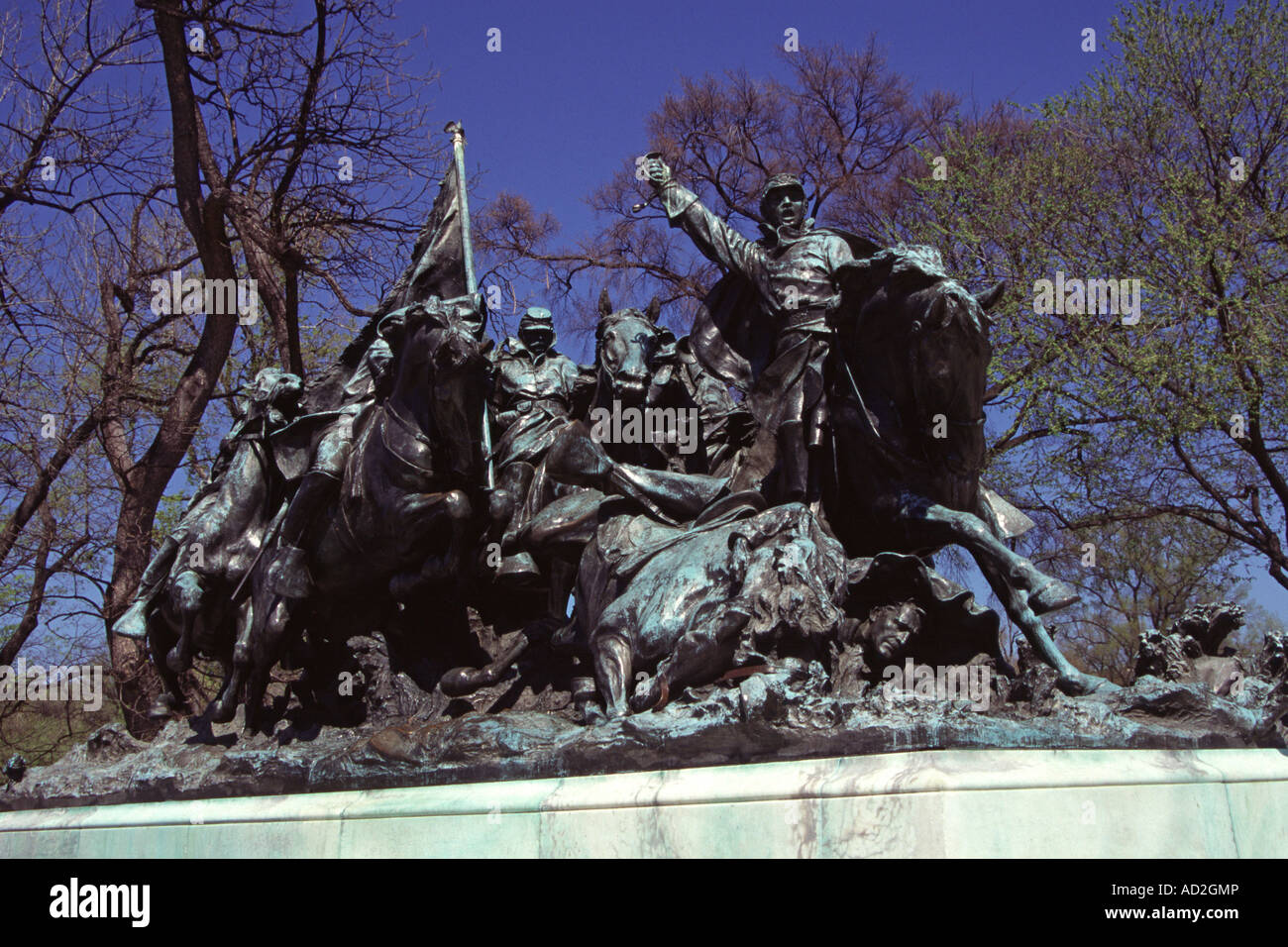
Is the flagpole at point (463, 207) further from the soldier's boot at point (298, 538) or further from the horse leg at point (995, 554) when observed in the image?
the horse leg at point (995, 554)

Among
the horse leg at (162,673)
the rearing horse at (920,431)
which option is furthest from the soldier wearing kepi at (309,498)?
the rearing horse at (920,431)

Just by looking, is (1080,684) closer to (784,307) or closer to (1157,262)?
(784,307)

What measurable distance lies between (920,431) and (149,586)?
5214 millimetres

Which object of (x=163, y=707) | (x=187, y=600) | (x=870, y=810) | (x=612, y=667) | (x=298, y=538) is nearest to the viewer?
(x=870, y=810)

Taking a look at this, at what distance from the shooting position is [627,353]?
7.65 m

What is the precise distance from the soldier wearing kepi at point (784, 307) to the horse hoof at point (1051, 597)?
1.47 m

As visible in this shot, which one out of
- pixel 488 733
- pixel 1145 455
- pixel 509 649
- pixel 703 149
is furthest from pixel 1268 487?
pixel 488 733

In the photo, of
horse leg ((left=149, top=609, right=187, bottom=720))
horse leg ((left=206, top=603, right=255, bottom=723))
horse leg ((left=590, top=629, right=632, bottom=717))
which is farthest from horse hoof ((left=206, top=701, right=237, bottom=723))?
horse leg ((left=590, top=629, right=632, bottom=717))

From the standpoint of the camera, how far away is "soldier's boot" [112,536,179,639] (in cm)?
869

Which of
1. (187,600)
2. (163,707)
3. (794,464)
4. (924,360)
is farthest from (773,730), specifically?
(163,707)

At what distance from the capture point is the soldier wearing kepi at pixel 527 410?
25.5ft

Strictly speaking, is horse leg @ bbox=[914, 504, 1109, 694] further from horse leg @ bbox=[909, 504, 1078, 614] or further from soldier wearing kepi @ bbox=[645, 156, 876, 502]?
soldier wearing kepi @ bbox=[645, 156, 876, 502]
